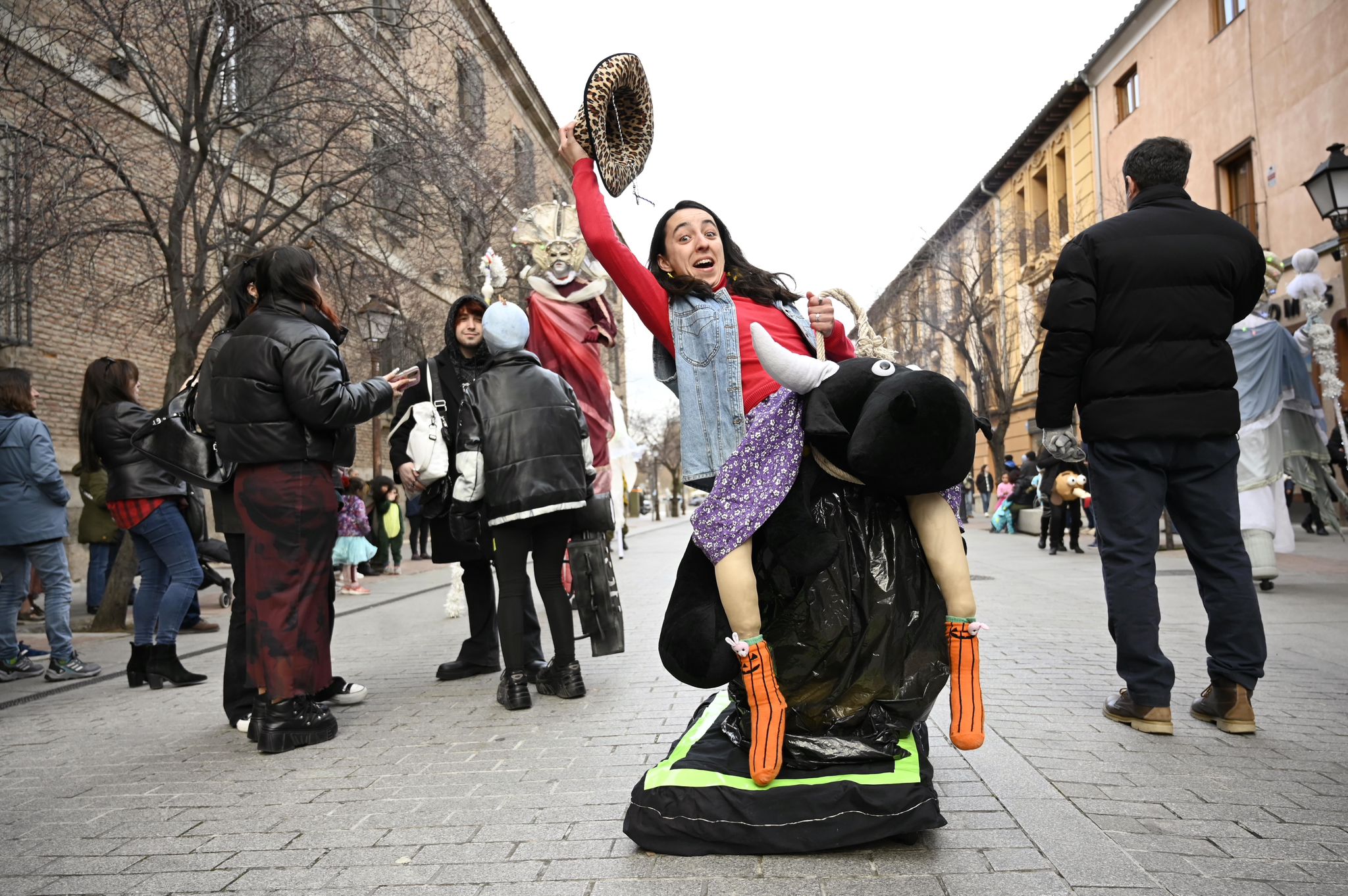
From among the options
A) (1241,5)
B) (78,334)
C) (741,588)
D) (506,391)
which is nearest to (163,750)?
(506,391)

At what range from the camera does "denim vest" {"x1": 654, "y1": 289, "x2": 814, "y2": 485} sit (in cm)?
317

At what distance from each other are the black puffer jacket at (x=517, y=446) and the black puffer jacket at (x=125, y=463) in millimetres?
2016

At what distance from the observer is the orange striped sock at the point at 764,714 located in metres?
2.68

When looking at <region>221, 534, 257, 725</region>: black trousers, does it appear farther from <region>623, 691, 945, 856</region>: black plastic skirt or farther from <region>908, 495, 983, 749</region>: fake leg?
<region>908, 495, 983, 749</region>: fake leg

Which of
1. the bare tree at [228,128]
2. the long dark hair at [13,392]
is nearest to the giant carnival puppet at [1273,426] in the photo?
the bare tree at [228,128]

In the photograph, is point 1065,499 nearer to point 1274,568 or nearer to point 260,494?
point 1274,568

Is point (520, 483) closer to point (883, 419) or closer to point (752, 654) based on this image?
point (752, 654)

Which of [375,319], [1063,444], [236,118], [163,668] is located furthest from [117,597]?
[1063,444]

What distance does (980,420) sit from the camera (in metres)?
2.89

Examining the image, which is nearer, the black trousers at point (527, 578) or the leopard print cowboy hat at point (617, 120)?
the leopard print cowboy hat at point (617, 120)

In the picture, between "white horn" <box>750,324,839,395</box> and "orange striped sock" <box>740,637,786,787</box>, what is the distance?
2.38 feet

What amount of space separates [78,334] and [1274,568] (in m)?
15.1

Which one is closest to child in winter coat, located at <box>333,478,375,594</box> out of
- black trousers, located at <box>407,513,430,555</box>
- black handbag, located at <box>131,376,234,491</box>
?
black trousers, located at <box>407,513,430,555</box>

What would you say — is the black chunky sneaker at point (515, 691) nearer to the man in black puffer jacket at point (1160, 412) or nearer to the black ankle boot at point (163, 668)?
the black ankle boot at point (163, 668)
